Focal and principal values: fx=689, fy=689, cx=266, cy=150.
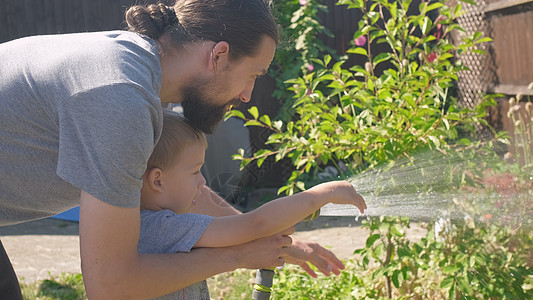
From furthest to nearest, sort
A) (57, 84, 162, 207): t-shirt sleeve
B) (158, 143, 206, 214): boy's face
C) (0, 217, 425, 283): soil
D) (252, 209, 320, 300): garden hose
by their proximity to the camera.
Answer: (0, 217, 425, 283): soil
(252, 209, 320, 300): garden hose
(158, 143, 206, 214): boy's face
(57, 84, 162, 207): t-shirt sleeve

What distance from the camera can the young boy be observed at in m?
2.02

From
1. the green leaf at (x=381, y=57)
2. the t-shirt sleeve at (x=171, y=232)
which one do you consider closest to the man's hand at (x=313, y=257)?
the t-shirt sleeve at (x=171, y=232)

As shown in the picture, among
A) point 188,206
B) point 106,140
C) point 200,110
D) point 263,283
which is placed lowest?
point 263,283

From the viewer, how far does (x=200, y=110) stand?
2.20 metres

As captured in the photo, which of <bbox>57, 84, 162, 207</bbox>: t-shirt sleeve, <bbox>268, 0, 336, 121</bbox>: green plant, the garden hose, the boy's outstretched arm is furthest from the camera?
<bbox>268, 0, 336, 121</bbox>: green plant

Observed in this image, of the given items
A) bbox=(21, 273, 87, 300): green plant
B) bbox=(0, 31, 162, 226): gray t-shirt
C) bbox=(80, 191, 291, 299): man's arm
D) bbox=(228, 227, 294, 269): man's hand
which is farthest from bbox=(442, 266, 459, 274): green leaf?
bbox=(21, 273, 87, 300): green plant

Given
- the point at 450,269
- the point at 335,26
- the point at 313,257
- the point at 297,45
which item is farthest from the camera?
the point at 335,26

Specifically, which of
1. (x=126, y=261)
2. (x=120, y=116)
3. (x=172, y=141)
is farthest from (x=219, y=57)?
(x=126, y=261)

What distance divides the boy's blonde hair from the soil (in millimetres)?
2621

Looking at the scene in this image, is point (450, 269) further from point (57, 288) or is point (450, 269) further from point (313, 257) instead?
point (57, 288)

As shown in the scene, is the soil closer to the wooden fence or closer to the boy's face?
the wooden fence

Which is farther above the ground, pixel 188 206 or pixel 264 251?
pixel 188 206

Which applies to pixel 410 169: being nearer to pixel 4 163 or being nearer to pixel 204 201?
pixel 204 201

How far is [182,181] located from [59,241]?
4.04m
